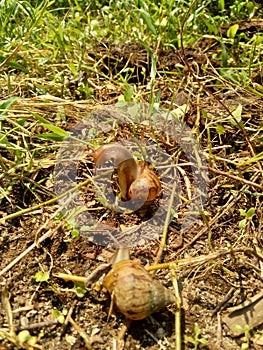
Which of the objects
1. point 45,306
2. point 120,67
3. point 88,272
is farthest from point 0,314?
point 120,67

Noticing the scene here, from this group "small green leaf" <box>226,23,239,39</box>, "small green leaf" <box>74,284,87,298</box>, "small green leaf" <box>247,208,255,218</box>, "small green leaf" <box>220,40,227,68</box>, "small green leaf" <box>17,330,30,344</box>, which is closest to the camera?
"small green leaf" <box>17,330,30,344</box>

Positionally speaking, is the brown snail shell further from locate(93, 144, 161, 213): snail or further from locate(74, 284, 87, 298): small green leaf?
locate(93, 144, 161, 213): snail

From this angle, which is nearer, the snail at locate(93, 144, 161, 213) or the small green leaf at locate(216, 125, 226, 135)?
the snail at locate(93, 144, 161, 213)

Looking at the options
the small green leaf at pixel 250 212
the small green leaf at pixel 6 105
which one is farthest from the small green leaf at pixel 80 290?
the small green leaf at pixel 6 105

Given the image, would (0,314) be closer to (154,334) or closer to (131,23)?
(154,334)

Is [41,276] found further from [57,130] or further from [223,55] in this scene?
[223,55]

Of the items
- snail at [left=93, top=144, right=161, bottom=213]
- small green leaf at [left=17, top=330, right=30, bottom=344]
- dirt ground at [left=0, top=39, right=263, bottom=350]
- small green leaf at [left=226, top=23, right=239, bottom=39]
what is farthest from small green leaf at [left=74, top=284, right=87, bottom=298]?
small green leaf at [left=226, top=23, right=239, bottom=39]

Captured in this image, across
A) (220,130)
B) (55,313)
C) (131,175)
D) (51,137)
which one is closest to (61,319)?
(55,313)
